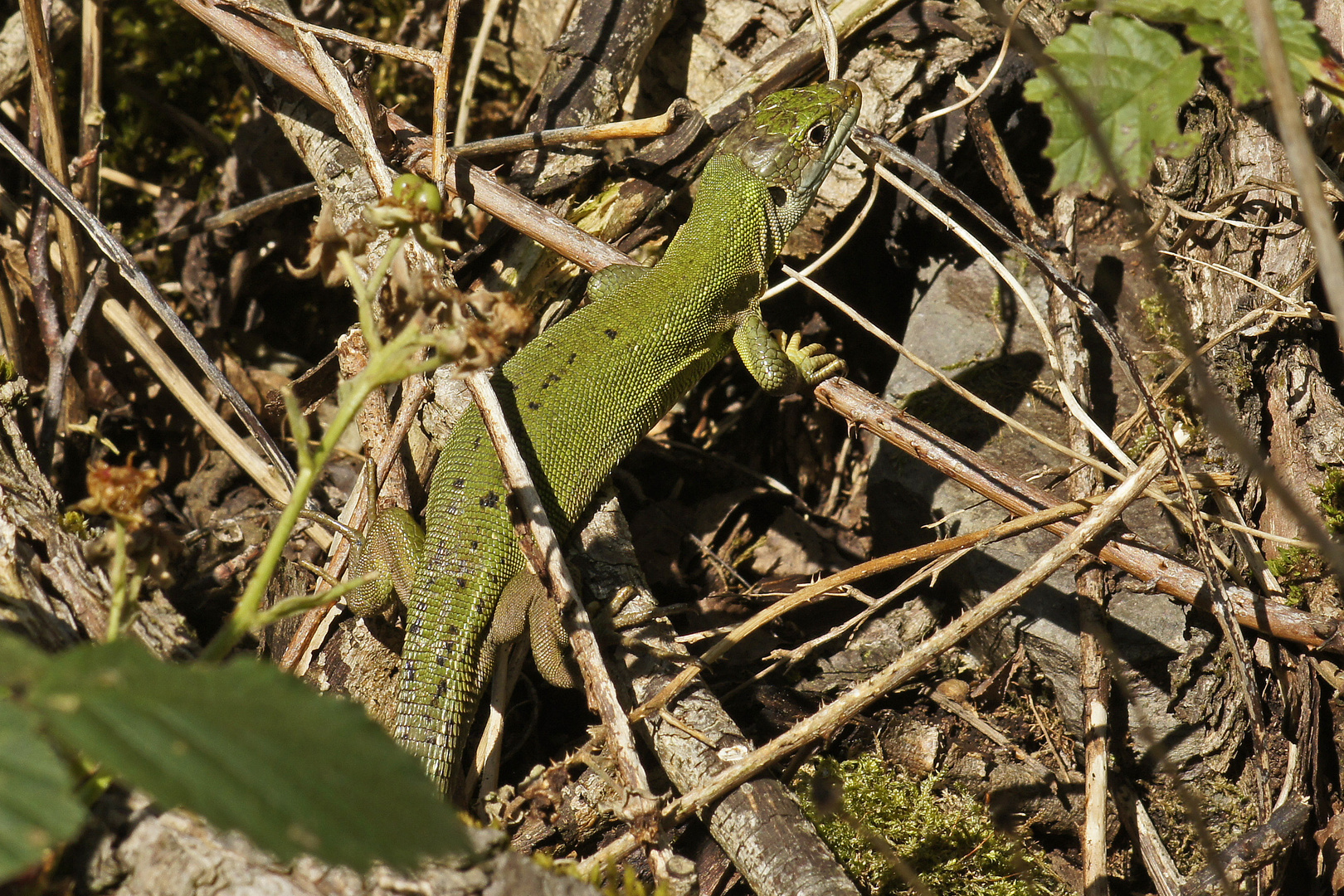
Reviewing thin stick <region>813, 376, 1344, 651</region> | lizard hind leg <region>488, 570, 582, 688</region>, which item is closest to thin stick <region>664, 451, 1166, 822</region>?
thin stick <region>813, 376, 1344, 651</region>

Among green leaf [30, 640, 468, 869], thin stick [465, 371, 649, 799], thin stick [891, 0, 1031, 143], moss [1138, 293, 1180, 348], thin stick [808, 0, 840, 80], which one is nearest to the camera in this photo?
green leaf [30, 640, 468, 869]

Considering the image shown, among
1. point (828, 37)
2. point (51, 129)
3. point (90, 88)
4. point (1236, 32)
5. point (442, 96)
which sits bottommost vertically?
point (1236, 32)


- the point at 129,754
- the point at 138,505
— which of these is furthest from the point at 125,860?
the point at 129,754

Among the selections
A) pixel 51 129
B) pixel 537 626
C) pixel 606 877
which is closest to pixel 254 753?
pixel 606 877

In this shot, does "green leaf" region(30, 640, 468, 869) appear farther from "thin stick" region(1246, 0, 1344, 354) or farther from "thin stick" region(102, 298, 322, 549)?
"thin stick" region(102, 298, 322, 549)

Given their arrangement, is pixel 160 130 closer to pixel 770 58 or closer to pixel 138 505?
pixel 770 58

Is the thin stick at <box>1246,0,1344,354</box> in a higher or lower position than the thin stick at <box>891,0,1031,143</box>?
lower

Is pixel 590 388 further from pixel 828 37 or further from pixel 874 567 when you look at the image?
pixel 828 37
